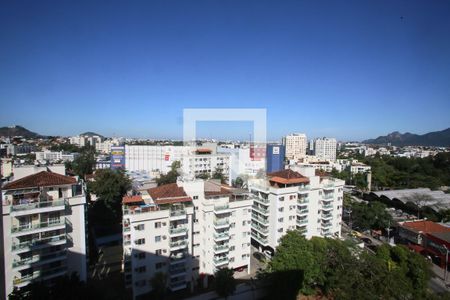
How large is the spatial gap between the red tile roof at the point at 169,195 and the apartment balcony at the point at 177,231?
107 centimetres

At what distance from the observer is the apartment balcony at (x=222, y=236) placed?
10.8 metres

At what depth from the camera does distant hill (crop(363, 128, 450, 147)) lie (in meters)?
126

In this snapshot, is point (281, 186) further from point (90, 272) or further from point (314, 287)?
point (90, 272)

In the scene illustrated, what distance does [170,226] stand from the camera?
9.95 m

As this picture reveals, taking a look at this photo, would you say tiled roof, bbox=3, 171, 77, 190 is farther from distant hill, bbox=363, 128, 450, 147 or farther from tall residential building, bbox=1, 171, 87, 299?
distant hill, bbox=363, 128, 450, 147

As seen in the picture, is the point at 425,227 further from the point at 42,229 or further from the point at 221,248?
the point at 42,229

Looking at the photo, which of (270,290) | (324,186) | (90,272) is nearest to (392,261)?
(324,186)

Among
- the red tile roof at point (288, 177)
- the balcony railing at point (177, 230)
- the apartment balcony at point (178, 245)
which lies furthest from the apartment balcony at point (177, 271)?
the red tile roof at point (288, 177)

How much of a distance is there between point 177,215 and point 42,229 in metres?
4.41

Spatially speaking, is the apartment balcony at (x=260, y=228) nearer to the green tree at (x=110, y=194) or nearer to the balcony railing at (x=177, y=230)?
the balcony railing at (x=177, y=230)

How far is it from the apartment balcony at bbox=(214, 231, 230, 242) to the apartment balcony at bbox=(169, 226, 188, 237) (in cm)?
143

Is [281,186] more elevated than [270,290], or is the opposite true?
[281,186]

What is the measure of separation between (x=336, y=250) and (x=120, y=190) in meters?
12.9

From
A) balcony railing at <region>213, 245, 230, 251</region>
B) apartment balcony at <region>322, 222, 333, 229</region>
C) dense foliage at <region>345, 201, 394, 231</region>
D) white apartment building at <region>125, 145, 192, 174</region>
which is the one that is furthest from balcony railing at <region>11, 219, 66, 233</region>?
white apartment building at <region>125, 145, 192, 174</region>
